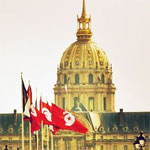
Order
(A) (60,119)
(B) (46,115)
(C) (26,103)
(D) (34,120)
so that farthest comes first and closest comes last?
(B) (46,115) → (A) (60,119) → (D) (34,120) → (C) (26,103)

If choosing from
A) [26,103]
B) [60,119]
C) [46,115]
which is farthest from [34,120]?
[46,115]

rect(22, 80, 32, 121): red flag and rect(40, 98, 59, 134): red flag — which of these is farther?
rect(40, 98, 59, 134): red flag

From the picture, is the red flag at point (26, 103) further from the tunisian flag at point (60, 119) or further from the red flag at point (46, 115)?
the red flag at point (46, 115)

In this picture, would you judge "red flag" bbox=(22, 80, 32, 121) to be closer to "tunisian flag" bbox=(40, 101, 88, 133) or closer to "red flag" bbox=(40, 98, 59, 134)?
"tunisian flag" bbox=(40, 101, 88, 133)

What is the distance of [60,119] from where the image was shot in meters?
94.9

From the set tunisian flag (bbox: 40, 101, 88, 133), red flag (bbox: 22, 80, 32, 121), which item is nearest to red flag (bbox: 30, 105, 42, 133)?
red flag (bbox: 22, 80, 32, 121)

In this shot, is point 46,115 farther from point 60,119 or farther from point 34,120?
point 34,120

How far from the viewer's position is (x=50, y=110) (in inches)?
3802

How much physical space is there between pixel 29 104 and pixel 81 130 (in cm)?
354

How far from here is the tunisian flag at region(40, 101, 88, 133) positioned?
306ft

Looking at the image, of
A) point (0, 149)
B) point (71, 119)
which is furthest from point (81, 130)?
point (0, 149)

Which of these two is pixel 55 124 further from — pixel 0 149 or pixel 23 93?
pixel 0 149

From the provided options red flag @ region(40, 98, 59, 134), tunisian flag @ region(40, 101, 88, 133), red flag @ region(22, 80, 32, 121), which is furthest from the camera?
red flag @ region(40, 98, 59, 134)

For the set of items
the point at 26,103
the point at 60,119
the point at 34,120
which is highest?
the point at 26,103
